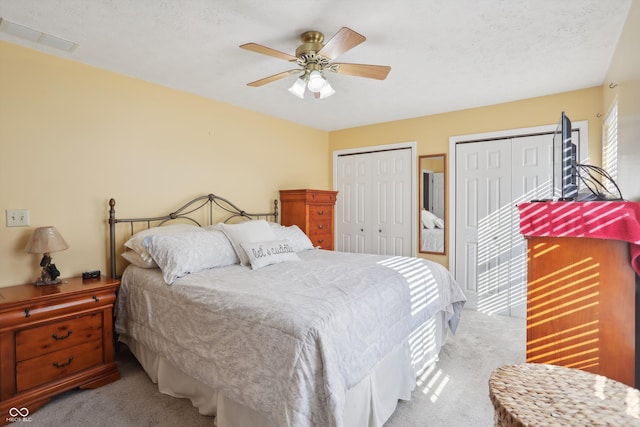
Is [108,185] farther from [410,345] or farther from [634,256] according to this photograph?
[634,256]

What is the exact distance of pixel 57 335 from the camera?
2141 millimetres

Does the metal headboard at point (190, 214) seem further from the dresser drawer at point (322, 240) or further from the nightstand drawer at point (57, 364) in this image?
the nightstand drawer at point (57, 364)

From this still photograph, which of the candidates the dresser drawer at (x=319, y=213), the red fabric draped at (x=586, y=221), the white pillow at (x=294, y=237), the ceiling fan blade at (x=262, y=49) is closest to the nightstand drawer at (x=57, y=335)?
the white pillow at (x=294, y=237)

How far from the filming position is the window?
2482 millimetres

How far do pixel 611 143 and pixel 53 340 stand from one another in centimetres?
438

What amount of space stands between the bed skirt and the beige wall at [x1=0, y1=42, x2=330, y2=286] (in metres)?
1.00

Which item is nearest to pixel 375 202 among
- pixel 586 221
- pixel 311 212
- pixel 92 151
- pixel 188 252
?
pixel 311 212

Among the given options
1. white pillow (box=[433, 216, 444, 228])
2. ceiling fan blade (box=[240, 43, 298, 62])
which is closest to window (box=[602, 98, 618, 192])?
white pillow (box=[433, 216, 444, 228])

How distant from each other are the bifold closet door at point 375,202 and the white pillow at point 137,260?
9.87ft

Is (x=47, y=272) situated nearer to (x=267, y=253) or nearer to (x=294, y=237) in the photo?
(x=267, y=253)

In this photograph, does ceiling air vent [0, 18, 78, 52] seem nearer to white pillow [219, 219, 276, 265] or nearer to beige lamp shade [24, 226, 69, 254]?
beige lamp shade [24, 226, 69, 254]

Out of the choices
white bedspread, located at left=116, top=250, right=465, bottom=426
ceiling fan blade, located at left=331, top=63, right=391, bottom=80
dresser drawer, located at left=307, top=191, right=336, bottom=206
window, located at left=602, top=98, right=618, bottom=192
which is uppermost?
ceiling fan blade, located at left=331, top=63, right=391, bottom=80

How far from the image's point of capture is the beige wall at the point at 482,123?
3.30 m

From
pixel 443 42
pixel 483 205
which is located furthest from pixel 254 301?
pixel 483 205
